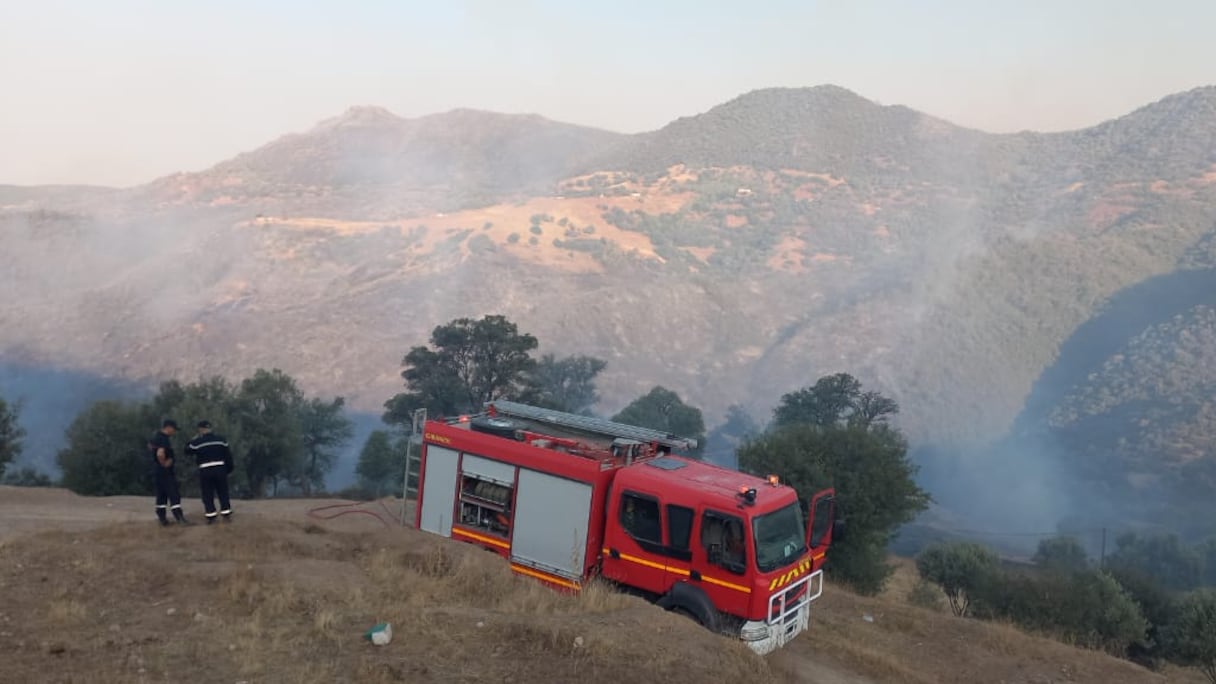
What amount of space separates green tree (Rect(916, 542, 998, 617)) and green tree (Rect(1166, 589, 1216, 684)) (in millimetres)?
4056

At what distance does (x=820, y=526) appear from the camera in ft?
36.1

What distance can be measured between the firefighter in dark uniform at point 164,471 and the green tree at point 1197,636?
754 inches

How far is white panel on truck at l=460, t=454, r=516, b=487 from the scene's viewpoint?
1184cm

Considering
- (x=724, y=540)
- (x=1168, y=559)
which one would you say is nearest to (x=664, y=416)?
(x=1168, y=559)

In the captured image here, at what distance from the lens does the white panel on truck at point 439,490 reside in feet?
41.2

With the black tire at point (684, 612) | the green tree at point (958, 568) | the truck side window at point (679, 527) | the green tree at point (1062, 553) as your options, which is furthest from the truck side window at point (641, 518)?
the green tree at point (1062, 553)

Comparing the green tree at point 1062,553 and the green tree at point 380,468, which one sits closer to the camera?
the green tree at point 1062,553

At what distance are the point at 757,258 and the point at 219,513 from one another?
281 ft

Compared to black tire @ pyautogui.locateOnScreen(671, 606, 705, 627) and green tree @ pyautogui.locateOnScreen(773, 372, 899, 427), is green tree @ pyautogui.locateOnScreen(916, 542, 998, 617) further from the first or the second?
green tree @ pyautogui.locateOnScreen(773, 372, 899, 427)

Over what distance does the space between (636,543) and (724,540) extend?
1.18m

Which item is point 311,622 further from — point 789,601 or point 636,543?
point 789,601

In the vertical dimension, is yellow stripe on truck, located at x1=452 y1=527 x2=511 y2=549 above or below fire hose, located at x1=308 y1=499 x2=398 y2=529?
above

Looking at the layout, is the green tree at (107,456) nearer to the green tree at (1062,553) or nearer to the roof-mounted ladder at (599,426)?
the roof-mounted ladder at (599,426)

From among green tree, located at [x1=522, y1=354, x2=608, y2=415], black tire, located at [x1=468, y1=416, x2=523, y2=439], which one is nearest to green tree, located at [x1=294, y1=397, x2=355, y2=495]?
green tree, located at [x1=522, y1=354, x2=608, y2=415]
